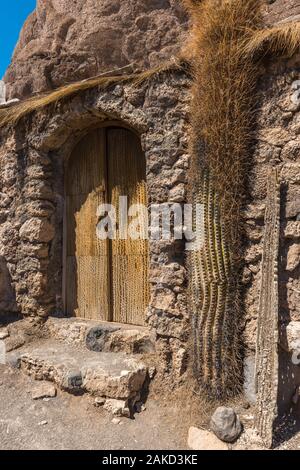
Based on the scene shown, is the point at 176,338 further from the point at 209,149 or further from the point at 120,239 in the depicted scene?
the point at 209,149

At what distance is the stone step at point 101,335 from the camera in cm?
365

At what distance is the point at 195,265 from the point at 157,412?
132 centimetres

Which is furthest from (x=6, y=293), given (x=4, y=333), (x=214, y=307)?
(x=214, y=307)

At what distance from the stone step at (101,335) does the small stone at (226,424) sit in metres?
0.95

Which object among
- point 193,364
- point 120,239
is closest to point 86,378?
point 193,364

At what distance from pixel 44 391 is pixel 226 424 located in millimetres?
1733

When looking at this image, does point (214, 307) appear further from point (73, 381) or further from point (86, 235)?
point (86, 235)

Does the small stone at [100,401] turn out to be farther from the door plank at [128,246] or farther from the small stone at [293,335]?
the small stone at [293,335]

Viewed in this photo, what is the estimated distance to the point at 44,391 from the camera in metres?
3.43

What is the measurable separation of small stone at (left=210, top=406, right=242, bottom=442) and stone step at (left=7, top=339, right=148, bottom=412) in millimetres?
755

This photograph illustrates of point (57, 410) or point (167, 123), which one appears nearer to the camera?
point (57, 410)

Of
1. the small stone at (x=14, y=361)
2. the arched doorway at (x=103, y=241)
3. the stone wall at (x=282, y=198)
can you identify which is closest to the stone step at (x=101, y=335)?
the arched doorway at (x=103, y=241)

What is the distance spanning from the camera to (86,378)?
3.29m
